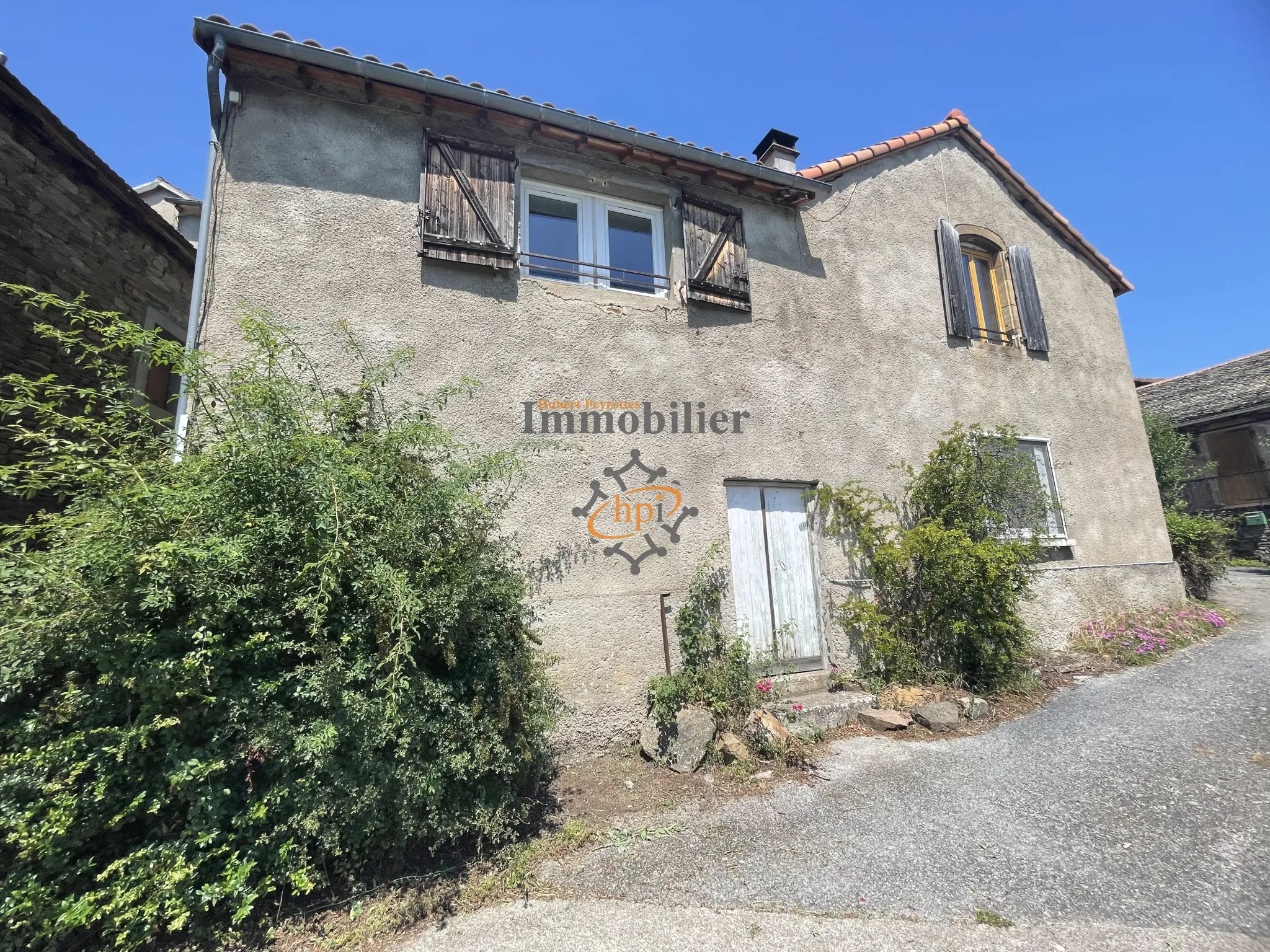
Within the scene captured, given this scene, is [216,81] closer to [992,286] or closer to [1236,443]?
[992,286]

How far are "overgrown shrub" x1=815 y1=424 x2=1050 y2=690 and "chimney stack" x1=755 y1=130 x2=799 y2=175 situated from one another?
380 cm

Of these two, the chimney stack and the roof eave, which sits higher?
the chimney stack

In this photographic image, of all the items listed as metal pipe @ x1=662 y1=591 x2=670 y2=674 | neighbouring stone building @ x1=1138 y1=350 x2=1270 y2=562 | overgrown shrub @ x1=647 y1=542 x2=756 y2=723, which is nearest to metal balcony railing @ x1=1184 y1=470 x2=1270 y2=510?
neighbouring stone building @ x1=1138 y1=350 x2=1270 y2=562

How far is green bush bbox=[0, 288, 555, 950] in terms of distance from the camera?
2.37 m

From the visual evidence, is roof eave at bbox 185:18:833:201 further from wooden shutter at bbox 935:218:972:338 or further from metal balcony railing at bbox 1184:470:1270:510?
metal balcony railing at bbox 1184:470:1270:510

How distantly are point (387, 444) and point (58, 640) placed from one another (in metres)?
1.63

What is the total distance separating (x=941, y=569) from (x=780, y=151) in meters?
5.15

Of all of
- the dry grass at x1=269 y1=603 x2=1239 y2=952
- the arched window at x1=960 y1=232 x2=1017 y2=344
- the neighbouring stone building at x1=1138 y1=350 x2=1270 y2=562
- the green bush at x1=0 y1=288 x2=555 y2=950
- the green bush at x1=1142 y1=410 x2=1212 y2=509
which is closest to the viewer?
the green bush at x1=0 y1=288 x2=555 y2=950

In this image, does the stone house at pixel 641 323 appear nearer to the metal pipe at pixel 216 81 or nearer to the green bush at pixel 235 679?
the metal pipe at pixel 216 81

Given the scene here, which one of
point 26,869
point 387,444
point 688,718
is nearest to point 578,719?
point 688,718

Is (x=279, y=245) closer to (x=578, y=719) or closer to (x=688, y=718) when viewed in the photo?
(x=578, y=719)

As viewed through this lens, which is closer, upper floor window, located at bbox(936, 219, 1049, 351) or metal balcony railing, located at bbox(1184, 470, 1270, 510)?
upper floor window, located at bbox(936, 219, 1049, 351)

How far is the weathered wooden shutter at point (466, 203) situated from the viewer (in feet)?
15.8

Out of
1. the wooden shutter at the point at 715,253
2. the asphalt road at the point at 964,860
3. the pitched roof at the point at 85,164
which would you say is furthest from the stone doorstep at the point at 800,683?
the pitched roof at the point at 85,164
